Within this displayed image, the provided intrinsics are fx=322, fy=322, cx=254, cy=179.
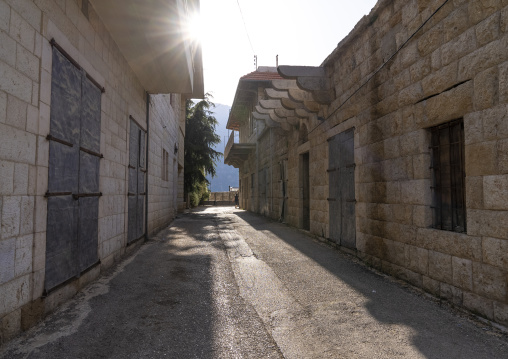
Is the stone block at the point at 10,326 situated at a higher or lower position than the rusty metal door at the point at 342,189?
lower

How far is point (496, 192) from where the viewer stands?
9.30 feet

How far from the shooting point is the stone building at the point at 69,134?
2.44 meters

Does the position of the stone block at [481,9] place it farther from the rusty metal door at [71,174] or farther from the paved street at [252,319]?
the rusty metal door at [71,174]

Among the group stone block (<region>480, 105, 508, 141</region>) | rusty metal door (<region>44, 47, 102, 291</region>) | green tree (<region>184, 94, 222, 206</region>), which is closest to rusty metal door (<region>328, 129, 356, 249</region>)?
stone block (<region>480, 105, 508, 141</region>)

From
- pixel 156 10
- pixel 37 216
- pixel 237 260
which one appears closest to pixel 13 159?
pixel 37 216

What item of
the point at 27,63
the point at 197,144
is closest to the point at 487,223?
the point at 27,63

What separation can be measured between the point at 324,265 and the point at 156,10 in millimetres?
4459

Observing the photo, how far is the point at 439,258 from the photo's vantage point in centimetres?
349

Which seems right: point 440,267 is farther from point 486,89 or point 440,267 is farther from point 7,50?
point 7,50

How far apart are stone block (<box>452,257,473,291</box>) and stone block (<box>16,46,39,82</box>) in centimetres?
426

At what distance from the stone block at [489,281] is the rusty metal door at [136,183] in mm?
5174

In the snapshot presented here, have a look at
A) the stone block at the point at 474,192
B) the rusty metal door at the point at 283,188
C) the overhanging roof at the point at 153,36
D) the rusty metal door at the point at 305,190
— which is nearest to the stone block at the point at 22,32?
the overhanging roof at the point at 153,36

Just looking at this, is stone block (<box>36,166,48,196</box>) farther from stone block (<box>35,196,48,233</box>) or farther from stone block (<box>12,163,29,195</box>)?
stone block (<box>12,163,29,195</box>)

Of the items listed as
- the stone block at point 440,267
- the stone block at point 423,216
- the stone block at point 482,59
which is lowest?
the stone block at point 440,267
